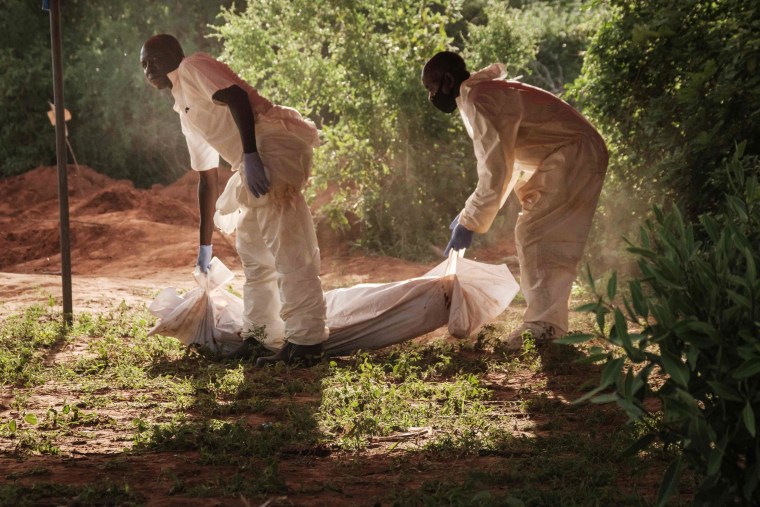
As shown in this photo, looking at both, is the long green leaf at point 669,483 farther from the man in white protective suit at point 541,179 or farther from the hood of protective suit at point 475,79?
the hood of protective suit at point 475,79

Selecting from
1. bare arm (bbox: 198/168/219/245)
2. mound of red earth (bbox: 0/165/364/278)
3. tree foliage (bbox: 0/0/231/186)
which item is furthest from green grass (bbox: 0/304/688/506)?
tree foliage (bbox: 0/0/231/186)

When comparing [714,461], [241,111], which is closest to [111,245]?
[241,111]

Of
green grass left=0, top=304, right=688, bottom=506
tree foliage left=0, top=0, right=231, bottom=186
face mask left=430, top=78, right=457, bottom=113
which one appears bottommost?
green grass left=0, top=304, right=688, bottom=506

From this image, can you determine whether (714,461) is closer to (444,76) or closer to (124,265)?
(444,76)

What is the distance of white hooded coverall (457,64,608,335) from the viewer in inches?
187

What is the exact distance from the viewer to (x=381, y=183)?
9.93m

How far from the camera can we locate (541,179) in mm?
4938

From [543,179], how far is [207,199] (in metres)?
2.02

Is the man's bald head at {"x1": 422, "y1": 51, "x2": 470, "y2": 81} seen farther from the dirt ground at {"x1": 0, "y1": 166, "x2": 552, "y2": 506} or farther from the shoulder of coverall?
the dirt ground at {"x1": 0, "y1": 166, "x2": 552, "y2": 506}

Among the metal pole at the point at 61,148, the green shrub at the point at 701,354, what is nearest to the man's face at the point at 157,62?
the metal pole at the point at 61,148

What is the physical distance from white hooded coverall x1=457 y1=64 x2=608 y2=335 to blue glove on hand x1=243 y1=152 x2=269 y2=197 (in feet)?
3.71

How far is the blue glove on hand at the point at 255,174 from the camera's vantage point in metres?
4.53

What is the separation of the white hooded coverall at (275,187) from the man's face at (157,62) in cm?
5

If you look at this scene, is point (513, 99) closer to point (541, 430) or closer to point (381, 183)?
point (541, 430)
